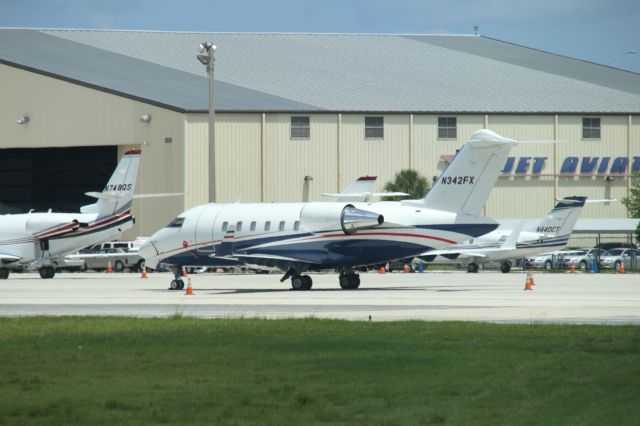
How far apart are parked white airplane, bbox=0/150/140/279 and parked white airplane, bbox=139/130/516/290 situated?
1212 centimetres

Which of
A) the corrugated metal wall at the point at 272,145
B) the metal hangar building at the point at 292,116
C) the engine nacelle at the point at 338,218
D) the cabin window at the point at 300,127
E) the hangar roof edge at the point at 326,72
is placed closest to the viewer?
the engine nacelle at the point at 338,218

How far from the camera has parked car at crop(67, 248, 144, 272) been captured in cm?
7025

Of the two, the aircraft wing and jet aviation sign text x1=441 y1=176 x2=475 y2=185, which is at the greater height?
jet aviation sign text x1=441 y1=176 x2=475 y2=185

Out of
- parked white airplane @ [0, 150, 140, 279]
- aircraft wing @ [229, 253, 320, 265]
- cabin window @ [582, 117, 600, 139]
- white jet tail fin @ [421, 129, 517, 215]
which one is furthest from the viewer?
cabin window @ [582, 117, 600, 139]

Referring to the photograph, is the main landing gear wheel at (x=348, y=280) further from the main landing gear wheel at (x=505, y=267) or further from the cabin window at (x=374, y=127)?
the cabin window at (x=374, y=127)

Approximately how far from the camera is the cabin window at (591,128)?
285 feet

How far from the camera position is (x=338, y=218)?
134 feet

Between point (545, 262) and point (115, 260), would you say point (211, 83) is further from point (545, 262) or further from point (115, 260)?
point (545, 262)

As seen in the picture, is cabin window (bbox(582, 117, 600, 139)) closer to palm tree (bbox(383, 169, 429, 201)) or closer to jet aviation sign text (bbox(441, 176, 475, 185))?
palm tree (bbox(383, 169, 429, 201))

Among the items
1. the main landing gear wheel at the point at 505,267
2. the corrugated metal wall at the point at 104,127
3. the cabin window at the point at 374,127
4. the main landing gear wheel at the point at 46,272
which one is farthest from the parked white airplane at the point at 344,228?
the cabin window at the point at 374,127

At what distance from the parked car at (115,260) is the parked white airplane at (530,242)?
17.4 meters

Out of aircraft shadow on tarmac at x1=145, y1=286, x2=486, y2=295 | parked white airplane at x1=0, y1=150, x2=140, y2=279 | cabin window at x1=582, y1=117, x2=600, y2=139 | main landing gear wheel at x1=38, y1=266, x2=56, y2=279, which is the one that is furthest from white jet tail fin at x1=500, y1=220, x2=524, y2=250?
main landing gear wheel at x1=38, y1=266, x2=56, y2=279

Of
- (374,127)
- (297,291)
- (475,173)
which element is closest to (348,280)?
(297,291)

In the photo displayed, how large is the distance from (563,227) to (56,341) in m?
49.1
